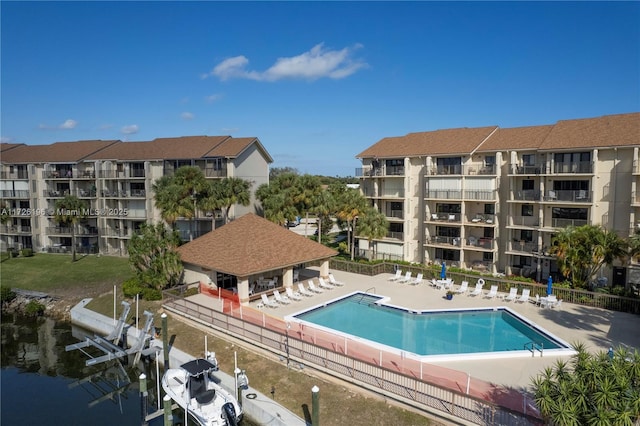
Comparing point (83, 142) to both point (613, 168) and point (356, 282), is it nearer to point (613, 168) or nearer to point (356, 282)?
point (356, 282)

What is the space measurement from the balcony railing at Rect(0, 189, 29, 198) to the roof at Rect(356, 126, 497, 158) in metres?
38.9

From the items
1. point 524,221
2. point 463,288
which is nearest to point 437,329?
point 463,288

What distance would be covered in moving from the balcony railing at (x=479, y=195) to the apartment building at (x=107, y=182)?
22.9 metres

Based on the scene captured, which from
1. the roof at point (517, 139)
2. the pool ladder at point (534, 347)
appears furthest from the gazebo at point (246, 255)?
the roof at point (517, 139)

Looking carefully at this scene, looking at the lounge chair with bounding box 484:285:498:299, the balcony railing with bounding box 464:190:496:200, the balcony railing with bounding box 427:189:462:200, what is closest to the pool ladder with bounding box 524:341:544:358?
the lounge chair with bounding box 484:285:498:299

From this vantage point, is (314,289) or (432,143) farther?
(432,143)

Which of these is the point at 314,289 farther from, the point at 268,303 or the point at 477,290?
the point at 477,290

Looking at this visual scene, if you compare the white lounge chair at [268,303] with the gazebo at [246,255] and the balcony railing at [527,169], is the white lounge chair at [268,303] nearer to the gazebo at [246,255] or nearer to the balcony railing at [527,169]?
the gazebo at [246,255]

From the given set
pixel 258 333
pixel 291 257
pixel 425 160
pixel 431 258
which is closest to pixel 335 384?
pixel 258 333

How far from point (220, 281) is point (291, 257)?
5757mm

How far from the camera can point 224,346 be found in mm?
21656

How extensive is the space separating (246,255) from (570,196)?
25145mm

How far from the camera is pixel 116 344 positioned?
24438 millimetres

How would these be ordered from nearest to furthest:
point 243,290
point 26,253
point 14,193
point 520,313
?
point 520,313, point 243,290, point 26,253, point 14,193
